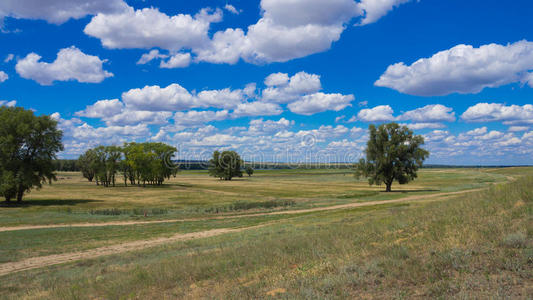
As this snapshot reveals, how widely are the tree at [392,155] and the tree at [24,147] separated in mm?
52752

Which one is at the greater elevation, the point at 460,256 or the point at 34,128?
the point at 34,128

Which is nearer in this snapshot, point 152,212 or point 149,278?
point 149,278

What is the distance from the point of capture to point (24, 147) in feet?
152

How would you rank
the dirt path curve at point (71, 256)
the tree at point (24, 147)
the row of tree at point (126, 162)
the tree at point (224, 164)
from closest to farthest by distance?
1. the dirt path curve at point (71, 256)
2. the tree at point (24, 147)
3. the row of tree at point (126, 162)
4. the tree at point (224, 164)

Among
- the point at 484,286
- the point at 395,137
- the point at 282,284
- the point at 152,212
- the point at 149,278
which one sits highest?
the point at 395,137

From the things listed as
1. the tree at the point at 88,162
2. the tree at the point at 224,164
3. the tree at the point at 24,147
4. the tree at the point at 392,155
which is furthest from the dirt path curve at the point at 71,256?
the tree at the point at 224,164

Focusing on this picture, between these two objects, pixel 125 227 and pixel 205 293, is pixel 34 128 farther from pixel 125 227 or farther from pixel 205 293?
pixel 205 293

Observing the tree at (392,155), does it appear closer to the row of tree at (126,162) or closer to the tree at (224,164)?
the row of tree at (126,162)

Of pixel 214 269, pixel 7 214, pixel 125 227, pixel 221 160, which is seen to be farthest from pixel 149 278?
pixel 221 160

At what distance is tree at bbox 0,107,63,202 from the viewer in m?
43.4

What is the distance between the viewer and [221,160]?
144 meters

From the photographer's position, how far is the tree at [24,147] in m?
43.4

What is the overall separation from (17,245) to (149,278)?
16.7 meters

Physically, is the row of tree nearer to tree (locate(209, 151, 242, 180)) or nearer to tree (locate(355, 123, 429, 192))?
tree (locate(209, 151, 242, 180))
